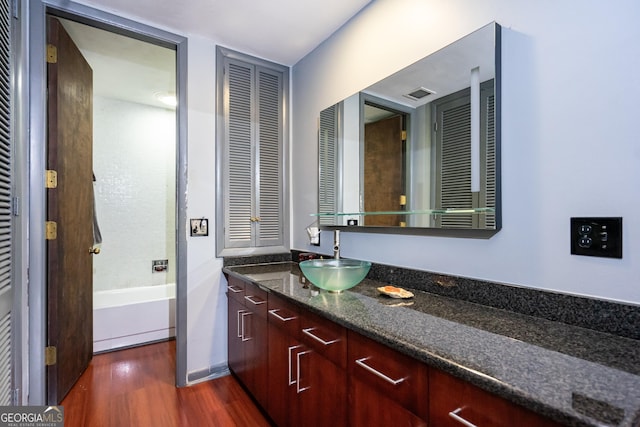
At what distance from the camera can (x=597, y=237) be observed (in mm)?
969

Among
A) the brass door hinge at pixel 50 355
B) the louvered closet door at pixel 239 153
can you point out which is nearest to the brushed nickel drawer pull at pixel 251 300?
the louvered closet door at pixel 239 153

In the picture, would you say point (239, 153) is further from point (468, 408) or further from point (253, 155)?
point (468, 408)

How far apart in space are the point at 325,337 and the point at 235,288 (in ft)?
3.66

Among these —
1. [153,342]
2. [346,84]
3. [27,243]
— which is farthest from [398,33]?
[153,342]

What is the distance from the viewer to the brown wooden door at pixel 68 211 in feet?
6.10

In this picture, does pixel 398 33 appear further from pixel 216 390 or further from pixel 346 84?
pixel 216 390

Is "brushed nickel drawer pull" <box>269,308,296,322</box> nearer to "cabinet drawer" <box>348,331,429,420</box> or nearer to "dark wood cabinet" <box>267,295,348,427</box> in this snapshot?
"dark wood cabinet" <box>267,295,348,427</box>

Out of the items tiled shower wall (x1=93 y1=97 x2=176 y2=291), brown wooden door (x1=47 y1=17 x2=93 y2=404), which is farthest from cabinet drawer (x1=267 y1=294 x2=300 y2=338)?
tiled shower wall (x1=93 y1=97 x2=176 y2=291)

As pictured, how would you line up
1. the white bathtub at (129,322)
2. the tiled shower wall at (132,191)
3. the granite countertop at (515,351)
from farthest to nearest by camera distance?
the tiled shower wall at (132,191) < the white bathtub at (129,322) < the granite countertop at (515,351)

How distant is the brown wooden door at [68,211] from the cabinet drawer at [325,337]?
1.58 m

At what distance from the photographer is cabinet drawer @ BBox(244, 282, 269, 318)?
5.71 ft

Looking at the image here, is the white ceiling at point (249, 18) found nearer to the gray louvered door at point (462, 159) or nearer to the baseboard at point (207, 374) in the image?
the gray louvered door at point (462, 159)

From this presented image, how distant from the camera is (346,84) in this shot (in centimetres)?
205

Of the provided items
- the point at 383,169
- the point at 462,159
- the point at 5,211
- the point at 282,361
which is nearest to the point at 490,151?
the point at 462,159
